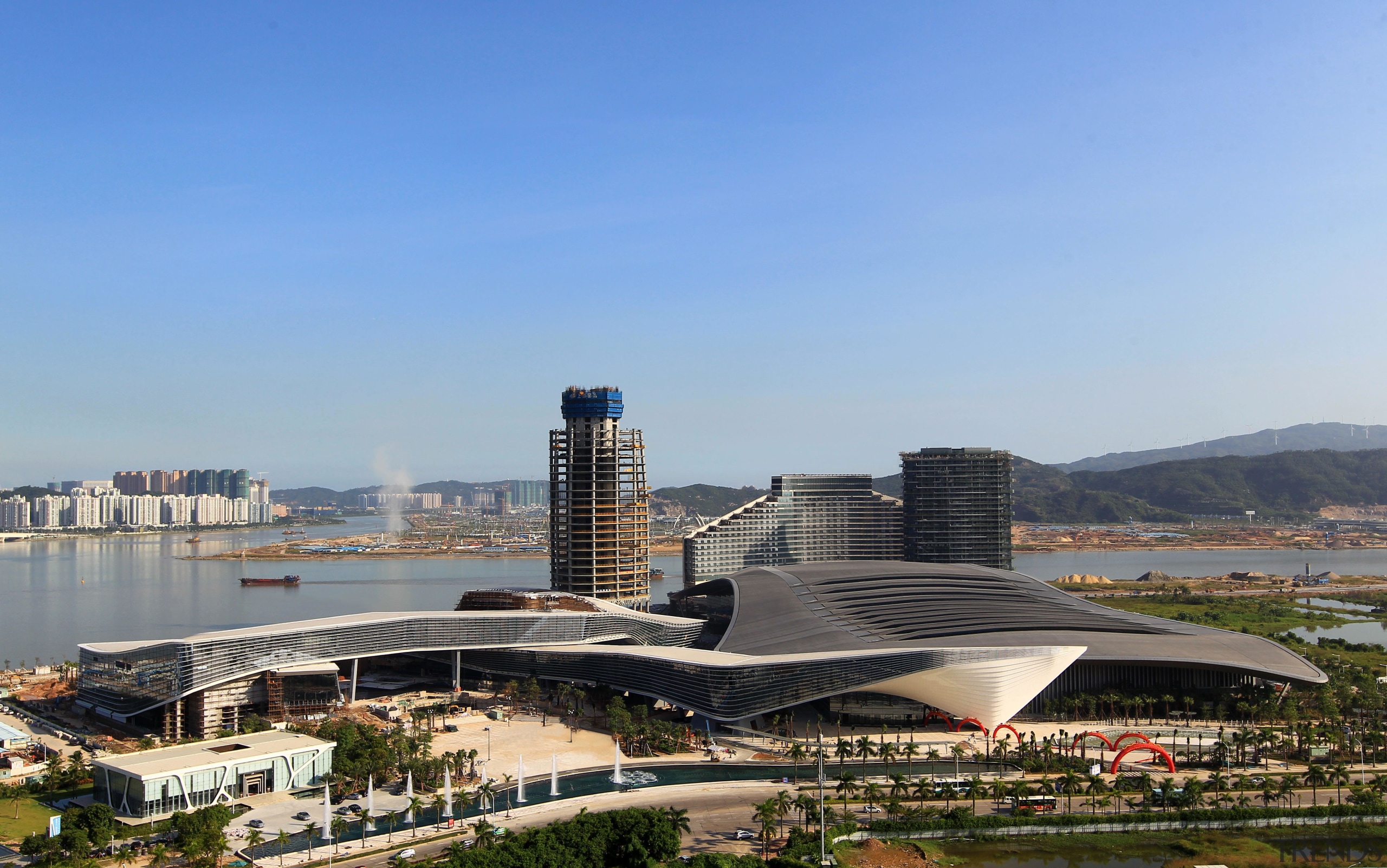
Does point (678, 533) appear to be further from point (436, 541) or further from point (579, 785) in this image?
point (579, 785)

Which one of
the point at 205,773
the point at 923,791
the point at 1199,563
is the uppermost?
the point at 205,773

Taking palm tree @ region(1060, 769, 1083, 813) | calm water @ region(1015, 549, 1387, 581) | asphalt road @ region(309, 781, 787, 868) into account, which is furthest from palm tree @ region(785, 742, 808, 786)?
calm water @ region(1015, 549, 1387, 581)

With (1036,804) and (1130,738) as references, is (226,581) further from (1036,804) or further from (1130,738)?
(1036,804)

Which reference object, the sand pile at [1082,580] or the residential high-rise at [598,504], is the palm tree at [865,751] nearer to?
the residential high-rise at [598,504]

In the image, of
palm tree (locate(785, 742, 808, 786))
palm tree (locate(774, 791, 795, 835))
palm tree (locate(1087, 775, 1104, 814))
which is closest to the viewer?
palm tree (locate(774, 791, 795, 835))

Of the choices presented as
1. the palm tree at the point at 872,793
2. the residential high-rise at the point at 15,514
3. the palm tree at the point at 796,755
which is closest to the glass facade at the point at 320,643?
the palm tree at the point at 796,755

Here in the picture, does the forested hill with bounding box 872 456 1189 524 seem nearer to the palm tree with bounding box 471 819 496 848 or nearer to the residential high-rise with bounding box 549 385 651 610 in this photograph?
the residential high-rise with bounding box 549 385 651 610

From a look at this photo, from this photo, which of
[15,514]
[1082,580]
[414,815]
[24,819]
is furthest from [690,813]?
[15,514]
